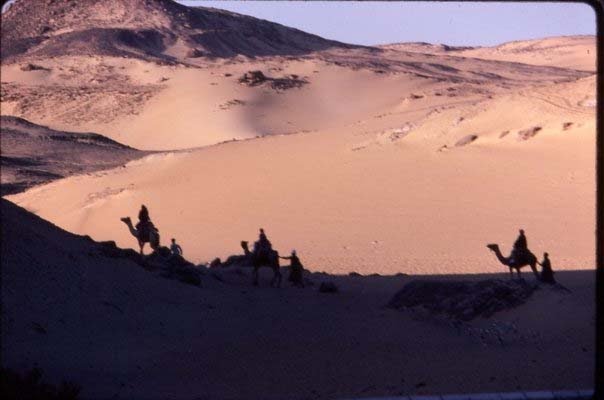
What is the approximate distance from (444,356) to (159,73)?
189 feet

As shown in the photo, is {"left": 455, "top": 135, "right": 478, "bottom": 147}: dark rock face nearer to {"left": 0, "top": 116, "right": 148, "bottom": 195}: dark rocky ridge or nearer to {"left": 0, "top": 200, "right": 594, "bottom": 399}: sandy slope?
{"left": 0, "top": 116, "right": 148, "bottom": 195}: dark rocky ridge

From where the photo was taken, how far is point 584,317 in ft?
43.7

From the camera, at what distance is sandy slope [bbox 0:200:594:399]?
408 inches

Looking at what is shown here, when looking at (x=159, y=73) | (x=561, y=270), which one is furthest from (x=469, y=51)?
(x=561, y=270)

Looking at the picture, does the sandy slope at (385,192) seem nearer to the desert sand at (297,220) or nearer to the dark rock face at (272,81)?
the desert sand at (297,220)

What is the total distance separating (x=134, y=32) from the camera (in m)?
80.8

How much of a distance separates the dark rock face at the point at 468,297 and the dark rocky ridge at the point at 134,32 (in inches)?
2253

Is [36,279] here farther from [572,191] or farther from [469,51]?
[469,51]

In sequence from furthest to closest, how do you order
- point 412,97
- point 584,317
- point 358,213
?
point 412,97 → point 358,213 → point 584,317

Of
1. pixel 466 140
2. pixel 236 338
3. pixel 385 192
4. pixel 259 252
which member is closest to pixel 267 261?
pixel 259 252

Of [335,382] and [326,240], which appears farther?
[326,240]

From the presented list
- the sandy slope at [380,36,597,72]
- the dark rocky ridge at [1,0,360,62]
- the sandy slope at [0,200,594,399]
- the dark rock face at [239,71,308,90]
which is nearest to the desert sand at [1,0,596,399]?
the sandy slope at [0,200,594,399]

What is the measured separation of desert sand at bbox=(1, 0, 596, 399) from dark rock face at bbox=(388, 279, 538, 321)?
225mm

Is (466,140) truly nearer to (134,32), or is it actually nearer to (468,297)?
(468,297)
